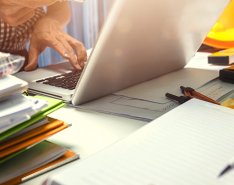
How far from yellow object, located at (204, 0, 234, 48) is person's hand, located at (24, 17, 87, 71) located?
0.45 meters

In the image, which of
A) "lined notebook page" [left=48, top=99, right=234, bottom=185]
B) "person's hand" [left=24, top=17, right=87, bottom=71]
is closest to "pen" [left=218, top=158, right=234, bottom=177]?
"lined notebook page" [left=48, top=99, right=234, bottom=185]

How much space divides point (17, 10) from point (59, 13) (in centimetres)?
16

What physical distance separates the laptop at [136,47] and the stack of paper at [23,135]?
0.15 meters

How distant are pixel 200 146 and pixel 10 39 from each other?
0.70 metres

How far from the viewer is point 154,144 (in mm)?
392

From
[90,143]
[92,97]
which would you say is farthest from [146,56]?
[90,143]

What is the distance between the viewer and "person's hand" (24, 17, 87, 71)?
0.83 m

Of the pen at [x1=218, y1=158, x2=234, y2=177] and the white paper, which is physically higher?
the pen at [x1=218, y1=158, x2=234, y2=177]

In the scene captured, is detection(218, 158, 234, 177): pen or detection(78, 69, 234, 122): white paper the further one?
detection(78, 69, 234, 122): white paper

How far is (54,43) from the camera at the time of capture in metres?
0.85

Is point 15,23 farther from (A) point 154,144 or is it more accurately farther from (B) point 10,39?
(A) point 154,144

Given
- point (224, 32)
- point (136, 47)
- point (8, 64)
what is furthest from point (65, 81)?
point (224, 32)

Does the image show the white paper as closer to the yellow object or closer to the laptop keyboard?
the laptop keyboard

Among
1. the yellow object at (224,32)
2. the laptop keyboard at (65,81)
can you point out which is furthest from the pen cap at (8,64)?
the yellow object at (224,32)
